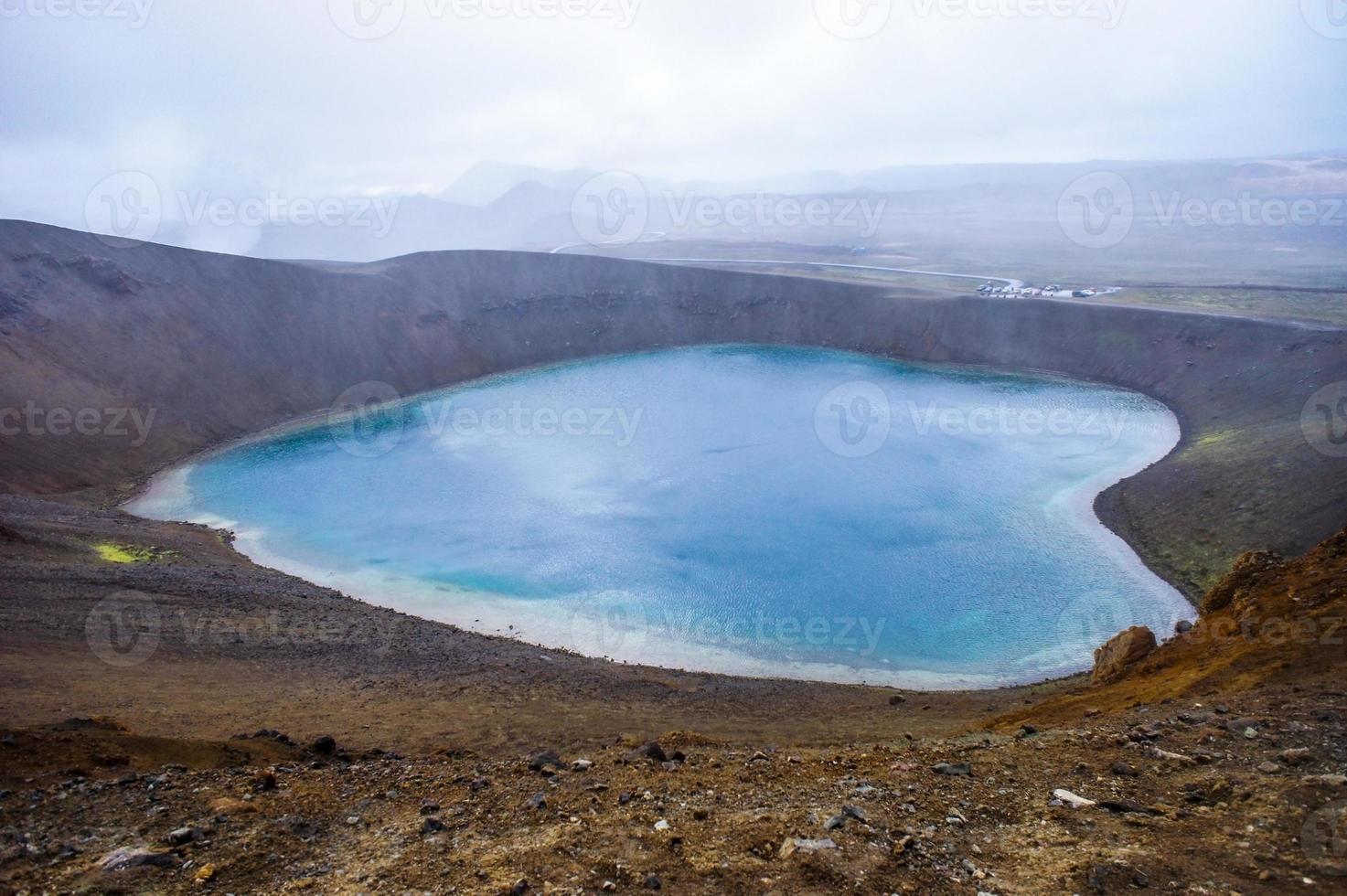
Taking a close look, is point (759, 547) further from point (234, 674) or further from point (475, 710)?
point (234, 674)

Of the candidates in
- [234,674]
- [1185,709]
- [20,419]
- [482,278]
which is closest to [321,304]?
[482,278]

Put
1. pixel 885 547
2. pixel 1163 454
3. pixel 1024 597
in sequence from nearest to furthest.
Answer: pixel 1024 597 → pixel 885 547 → pixel 1163 454

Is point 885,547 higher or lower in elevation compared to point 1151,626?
higher
